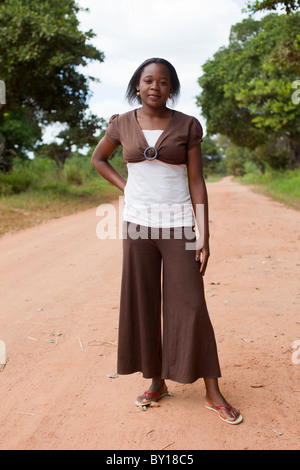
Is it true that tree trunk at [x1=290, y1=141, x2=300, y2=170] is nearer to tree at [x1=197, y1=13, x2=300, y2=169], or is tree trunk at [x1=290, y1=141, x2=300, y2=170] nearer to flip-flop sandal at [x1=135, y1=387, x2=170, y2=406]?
tree at [x1=197, y1=13, x2=300, y2=169]

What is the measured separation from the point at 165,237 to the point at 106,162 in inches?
26.4

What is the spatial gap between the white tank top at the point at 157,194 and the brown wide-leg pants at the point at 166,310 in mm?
58

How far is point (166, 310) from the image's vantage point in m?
2.74

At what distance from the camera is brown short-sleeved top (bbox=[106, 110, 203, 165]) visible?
8.38 ft

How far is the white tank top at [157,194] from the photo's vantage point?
2.61 m

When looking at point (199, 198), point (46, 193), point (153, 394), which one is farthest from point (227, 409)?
point (46, 193)

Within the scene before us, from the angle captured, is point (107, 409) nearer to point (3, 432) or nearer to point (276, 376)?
point (3, 432)

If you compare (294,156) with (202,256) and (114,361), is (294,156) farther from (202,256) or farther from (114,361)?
(202,256)

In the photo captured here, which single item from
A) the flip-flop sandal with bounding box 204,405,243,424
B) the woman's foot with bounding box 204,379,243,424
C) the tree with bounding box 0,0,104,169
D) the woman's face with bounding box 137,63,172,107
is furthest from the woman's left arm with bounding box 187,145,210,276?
the tree with bounding box 0,0,104,169

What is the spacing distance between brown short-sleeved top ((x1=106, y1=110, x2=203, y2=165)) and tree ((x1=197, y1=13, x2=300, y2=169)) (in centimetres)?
1145

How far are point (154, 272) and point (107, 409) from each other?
0.87m

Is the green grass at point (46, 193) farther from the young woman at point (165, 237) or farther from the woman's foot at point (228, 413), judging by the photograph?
the woman's foot at point (228, 413)

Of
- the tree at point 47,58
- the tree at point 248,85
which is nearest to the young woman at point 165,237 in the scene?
the tree at point 47,58
